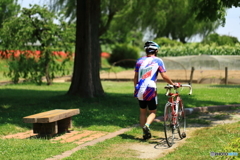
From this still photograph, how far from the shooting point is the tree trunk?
15547 mm

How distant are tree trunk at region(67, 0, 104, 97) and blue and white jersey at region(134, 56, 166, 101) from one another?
6823mm

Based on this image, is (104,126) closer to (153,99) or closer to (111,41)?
(153,99)

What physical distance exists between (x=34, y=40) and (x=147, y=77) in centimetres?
1636

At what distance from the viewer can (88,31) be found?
15.6 meters

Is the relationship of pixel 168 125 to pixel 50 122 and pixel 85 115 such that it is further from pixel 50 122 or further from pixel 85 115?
pixel 85 115

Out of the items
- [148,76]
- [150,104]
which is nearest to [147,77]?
[148,76]

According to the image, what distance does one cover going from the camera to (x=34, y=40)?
953 inches

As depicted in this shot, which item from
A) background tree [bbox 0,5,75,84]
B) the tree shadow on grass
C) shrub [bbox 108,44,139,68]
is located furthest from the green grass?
shrub [bbox 108,44,139,68]

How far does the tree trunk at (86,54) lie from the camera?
1555 cm

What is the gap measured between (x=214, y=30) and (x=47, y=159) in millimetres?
53629

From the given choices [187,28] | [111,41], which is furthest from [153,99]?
[187,28]

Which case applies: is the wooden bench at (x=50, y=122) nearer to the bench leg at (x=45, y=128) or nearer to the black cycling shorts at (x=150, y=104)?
the bench leg at (x=45, y=128)

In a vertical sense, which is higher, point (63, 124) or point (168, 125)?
point (168, 125)

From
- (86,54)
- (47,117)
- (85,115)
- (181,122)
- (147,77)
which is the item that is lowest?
(85,115)
